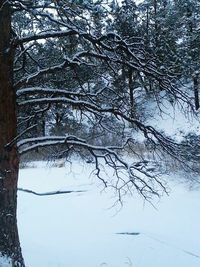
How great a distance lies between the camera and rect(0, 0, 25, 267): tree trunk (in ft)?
22.6

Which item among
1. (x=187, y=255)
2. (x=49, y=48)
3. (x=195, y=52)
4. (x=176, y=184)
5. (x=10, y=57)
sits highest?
(x=195, y=52)

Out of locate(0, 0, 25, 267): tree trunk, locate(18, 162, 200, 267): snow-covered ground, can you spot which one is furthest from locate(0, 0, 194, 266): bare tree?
locate(18, 162, 200, 267): snow-covered ground

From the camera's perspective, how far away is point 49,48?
28.6ft

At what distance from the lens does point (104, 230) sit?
481 inches

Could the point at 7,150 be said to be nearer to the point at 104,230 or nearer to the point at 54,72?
the point at 54,72

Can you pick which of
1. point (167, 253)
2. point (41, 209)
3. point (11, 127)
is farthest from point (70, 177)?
point (11, 127)

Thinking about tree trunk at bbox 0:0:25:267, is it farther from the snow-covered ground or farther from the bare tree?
the snow-covered ground

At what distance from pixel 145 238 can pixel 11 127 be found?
17.6ft

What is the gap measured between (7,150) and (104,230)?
586 centimetres

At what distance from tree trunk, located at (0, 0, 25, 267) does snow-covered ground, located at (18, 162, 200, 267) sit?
2402mm

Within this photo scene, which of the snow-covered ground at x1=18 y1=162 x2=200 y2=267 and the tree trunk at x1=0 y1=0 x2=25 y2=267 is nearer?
the tree trunk at x1=0 y1=0 x2=25 y2=267

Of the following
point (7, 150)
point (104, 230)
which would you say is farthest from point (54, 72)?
point (104, 230)

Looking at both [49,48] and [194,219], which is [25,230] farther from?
[49,48]

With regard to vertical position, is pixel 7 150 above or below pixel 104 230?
above
